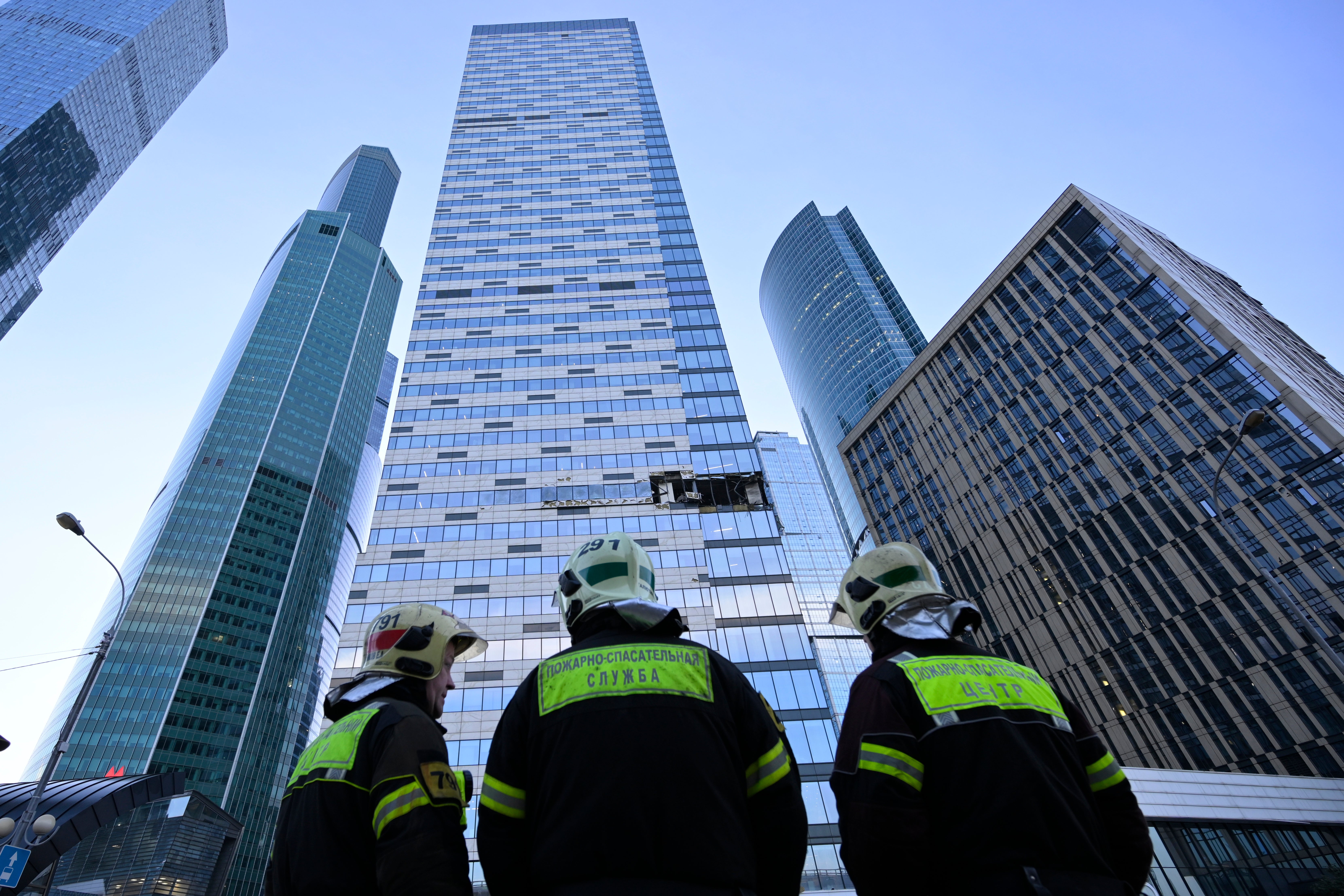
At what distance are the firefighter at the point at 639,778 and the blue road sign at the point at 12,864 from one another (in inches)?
711

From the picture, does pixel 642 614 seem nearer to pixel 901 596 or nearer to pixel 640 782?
pixel 640 782

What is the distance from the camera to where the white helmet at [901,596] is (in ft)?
12.9

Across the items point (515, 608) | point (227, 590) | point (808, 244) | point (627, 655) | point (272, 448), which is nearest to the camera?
point (627, 655)

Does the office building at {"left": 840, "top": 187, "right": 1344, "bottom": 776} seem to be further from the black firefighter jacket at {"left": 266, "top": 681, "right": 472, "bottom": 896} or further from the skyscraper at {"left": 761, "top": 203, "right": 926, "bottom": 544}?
the black firefighter jacket at {"left": 266, "top": 681, "right": 472, "bottom": 896}

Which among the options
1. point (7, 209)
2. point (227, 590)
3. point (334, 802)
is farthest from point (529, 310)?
point (7, 209)

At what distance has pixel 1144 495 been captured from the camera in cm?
5241

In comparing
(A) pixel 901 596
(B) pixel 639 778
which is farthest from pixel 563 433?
(B) pixel 639 778

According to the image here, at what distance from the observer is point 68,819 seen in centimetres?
1652

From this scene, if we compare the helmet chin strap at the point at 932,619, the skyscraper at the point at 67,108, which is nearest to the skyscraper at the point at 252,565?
the skyscraper at the point at 67,108

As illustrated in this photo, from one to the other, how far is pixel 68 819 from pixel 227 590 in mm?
106908

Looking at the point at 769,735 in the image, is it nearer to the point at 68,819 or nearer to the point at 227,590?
the point at 68,819

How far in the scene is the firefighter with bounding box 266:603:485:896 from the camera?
10.0ft

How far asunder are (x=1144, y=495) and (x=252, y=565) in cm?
12218

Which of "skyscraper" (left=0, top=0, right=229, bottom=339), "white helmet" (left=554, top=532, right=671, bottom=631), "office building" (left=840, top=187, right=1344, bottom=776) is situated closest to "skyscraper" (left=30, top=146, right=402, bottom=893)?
"skyscraper" (left=0, top=0, right=229, bottom=339)
